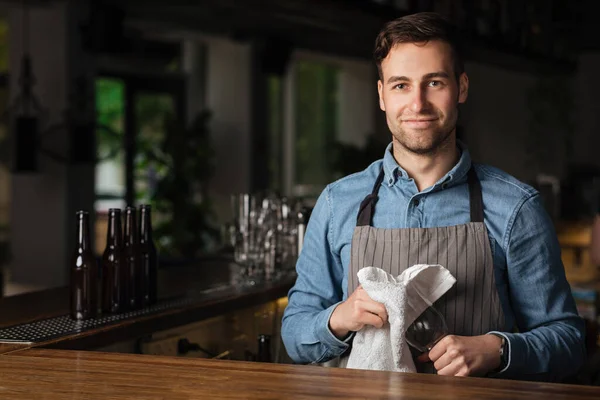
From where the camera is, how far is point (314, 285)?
213cm

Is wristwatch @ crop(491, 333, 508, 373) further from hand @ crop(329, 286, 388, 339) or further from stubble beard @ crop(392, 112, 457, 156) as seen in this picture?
stubble beard @ crop(392, 112, 457, 156)

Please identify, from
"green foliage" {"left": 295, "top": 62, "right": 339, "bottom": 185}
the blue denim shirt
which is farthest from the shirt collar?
"green foliage" {"left": 295, "top": 62, "right": 339, "bottom": 185}

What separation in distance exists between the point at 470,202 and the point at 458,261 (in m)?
0.14

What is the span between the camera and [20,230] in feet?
24.7

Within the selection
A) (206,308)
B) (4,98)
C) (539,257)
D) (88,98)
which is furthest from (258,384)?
(4,98)

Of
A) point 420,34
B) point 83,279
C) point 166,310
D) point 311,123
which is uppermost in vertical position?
point 311,123

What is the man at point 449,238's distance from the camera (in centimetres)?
193

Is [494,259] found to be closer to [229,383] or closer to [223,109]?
[229,383]

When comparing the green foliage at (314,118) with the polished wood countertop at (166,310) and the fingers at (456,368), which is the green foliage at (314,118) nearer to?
the polished wood countertop at (166,310)

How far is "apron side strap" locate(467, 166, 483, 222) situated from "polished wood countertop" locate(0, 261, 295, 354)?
3.36 feet

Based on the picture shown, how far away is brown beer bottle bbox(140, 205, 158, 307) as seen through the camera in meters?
2.73

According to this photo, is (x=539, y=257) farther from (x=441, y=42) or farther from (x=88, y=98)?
(x=88, y=98)

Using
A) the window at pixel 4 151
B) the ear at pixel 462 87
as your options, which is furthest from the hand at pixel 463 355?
the window at pixel 4 151

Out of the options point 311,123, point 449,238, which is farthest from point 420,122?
point 311,123
